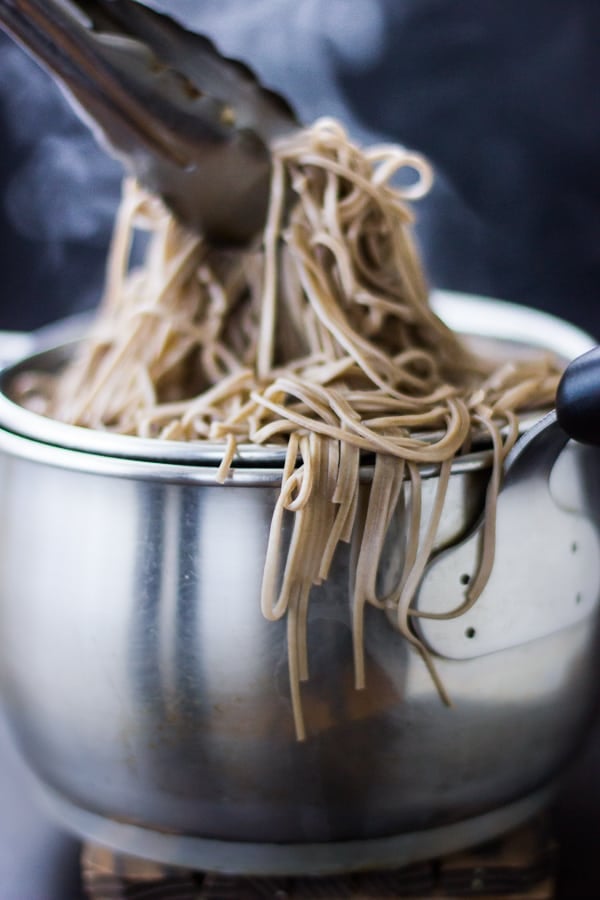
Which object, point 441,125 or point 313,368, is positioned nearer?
point 313,368

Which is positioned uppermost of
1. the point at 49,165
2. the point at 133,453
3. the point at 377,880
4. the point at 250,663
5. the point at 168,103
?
the point at 49,165

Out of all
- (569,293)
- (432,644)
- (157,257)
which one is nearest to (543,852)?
(432,644)

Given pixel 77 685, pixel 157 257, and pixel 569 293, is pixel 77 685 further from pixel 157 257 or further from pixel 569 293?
pixel 569 293

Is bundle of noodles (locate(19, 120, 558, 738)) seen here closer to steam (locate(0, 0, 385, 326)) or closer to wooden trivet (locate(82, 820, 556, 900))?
wooden trivet (locate(82, 820, 556, 900))

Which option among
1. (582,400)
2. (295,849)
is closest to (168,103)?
(582,400)

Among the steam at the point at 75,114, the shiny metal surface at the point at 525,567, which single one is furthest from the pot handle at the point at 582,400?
the steam at the point at 75,114

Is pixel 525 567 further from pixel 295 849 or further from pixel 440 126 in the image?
pixel 440 126
